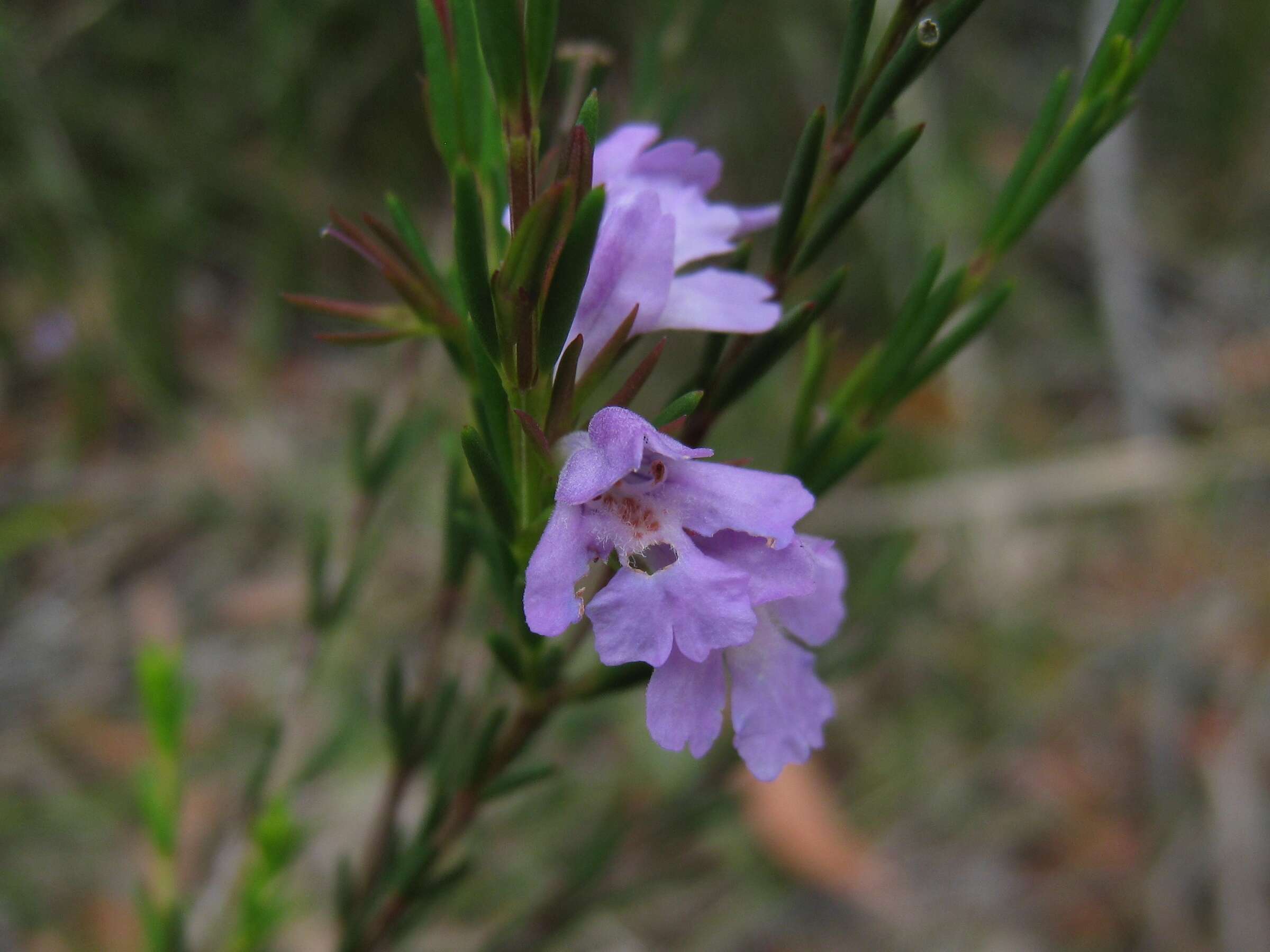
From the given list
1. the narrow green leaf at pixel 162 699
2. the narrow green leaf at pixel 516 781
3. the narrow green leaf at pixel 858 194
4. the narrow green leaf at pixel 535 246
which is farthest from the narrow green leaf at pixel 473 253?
the narrow green leaf at pixel 162 699

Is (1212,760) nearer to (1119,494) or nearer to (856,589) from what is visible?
(1119,494)

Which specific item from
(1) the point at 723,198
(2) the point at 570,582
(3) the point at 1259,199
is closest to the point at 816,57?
(1) the point at 723,198

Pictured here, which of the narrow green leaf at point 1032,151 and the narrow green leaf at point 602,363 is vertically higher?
the narrow green leaf at point 1032,151

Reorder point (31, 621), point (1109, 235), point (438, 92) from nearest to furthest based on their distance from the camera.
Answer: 1. point (438, 92)
2. point (31, 621)
3. point (1109, 235)

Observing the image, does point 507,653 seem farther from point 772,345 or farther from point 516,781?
point 772,345

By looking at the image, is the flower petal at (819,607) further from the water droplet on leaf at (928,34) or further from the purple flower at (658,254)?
the water droplet on leaf at (928,34)

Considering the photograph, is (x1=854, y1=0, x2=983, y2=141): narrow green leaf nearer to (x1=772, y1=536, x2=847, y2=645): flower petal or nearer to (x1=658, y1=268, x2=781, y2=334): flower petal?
(x1=658, y1=268, x2=781, y2=334): flower petal
